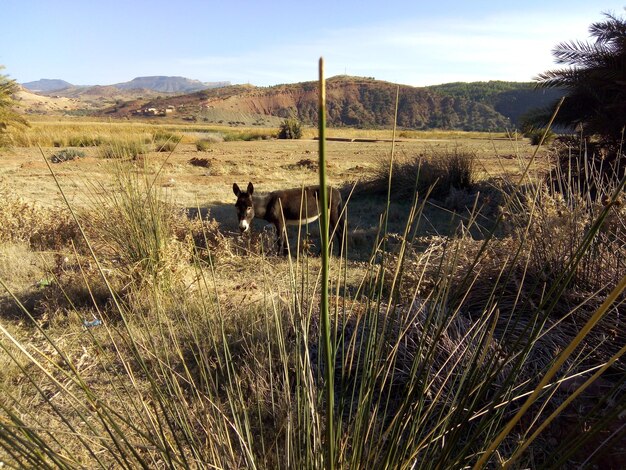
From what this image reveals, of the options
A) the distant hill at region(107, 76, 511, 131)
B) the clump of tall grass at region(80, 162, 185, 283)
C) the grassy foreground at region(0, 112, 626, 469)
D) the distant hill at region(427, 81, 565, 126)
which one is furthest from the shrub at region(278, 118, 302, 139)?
the distant hill at region(427, 81, 565, 126)

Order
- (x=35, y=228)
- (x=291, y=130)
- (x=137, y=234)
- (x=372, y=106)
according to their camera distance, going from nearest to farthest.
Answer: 1. (x=137, y=234)
2. (x=35, y=228)
3. (x=291, y=130)
4. (x=372, y=106)

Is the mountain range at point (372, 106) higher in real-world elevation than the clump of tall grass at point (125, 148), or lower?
higher

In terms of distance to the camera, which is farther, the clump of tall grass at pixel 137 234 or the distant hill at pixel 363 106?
the distant hill at pixel 363 106

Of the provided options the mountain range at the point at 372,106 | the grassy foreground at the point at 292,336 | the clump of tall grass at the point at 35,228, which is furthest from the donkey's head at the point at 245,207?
the mountain range at the point at 372,106

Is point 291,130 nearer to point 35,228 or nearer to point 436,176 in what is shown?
point 436,176

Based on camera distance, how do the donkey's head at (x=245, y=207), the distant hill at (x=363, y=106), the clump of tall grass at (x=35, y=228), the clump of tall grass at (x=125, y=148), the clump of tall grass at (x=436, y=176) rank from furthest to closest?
the distant hill at (x=363, y=106) → the clump of tall grass at (x=436, y=176) → the clump of tall grass at (x=35, y=228) → the donkey's head at (x=245, y=207) → the clump of tall grass at (x=125, y=148)

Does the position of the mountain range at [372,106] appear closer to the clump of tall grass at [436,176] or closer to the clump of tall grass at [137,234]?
the clump of tall grass at [436,176]

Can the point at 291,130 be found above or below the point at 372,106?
below

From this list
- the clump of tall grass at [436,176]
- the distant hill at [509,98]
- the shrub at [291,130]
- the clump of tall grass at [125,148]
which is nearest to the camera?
the clump of tall grass at [125,148]

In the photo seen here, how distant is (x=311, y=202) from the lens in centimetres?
709

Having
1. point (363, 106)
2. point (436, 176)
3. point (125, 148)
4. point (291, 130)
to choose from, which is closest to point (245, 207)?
point (125, 148)

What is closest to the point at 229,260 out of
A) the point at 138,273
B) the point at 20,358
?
the point at 138,273

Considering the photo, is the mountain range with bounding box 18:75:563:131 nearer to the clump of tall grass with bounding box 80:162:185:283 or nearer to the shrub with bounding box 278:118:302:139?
the shrub with bounding box 278:118:302:139

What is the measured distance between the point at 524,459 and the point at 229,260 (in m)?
4.38
